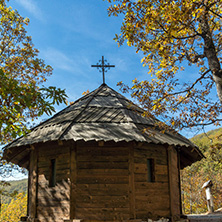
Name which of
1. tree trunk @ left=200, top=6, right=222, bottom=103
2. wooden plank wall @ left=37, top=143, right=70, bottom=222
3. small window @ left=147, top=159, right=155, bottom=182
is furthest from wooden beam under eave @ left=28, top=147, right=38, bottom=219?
tree trunk @ left=200, top=6, right=222, bottom=103

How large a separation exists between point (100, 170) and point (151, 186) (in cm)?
214

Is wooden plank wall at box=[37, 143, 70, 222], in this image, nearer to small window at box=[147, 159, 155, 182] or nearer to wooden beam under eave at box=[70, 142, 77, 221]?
wooden beam under eave at box=[70, 142, 77, 221]

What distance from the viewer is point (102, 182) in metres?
10.3

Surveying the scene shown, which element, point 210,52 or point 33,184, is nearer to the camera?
point 210,52

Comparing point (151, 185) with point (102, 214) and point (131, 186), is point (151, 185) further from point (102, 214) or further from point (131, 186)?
point (102, 214)

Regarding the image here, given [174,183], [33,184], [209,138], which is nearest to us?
[209,138]

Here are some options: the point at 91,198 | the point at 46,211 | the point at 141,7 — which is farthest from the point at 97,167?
the point at 141,7

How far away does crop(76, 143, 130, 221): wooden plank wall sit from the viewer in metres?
10.0

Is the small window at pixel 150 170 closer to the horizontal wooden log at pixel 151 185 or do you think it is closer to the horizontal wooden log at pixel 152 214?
the horizontal wooden log at pixel 151 185

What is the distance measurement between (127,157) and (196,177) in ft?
97.0

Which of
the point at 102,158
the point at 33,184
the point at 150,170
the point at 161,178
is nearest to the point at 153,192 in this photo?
the point at 161,178

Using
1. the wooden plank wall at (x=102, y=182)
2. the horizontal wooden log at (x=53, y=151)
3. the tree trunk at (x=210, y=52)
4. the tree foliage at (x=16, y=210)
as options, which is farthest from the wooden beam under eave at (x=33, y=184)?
the tree foliage at (x=16, y=210)

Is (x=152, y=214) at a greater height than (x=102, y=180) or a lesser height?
lesser

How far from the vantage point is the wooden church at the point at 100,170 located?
33.1 ft
